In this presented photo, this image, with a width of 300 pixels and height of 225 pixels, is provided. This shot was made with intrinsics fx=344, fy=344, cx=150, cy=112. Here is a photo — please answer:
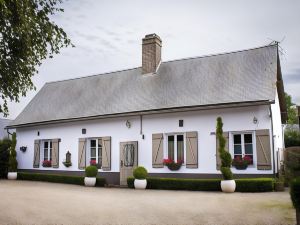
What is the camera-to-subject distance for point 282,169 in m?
14.0

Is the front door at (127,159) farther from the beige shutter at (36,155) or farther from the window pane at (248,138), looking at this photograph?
the beige shutter at (36,155)

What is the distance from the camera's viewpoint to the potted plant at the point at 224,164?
1238 cm

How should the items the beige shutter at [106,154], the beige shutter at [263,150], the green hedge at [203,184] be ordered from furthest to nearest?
the beige shutter at [106,154], the beige shutter at [263,150], the green hedge at [203,184]

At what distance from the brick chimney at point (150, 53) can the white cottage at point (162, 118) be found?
2.0 inches

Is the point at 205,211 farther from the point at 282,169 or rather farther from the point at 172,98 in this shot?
the point at 172,98

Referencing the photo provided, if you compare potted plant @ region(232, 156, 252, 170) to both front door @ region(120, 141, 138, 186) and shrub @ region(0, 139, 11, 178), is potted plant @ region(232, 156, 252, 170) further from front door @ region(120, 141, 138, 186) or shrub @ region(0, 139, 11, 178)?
shrub @ region(0, 139, 11, 178)

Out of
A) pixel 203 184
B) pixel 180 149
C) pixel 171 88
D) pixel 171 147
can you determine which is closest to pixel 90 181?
pixel 171 147

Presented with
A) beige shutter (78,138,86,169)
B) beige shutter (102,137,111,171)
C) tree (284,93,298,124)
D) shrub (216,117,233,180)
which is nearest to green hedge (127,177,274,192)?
shrub (216,117,233,180)

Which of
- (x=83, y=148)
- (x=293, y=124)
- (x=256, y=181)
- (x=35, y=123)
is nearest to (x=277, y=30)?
(x=256, y=181)

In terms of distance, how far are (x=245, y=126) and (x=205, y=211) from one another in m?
5.97

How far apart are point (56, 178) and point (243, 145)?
30.3 feet

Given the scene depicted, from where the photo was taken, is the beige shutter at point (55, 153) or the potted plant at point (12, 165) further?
the potted plant at point (12, 165)

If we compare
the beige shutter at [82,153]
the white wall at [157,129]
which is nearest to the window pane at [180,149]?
the white wall at [157,129]

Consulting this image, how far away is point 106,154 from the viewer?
1653 centimetres
